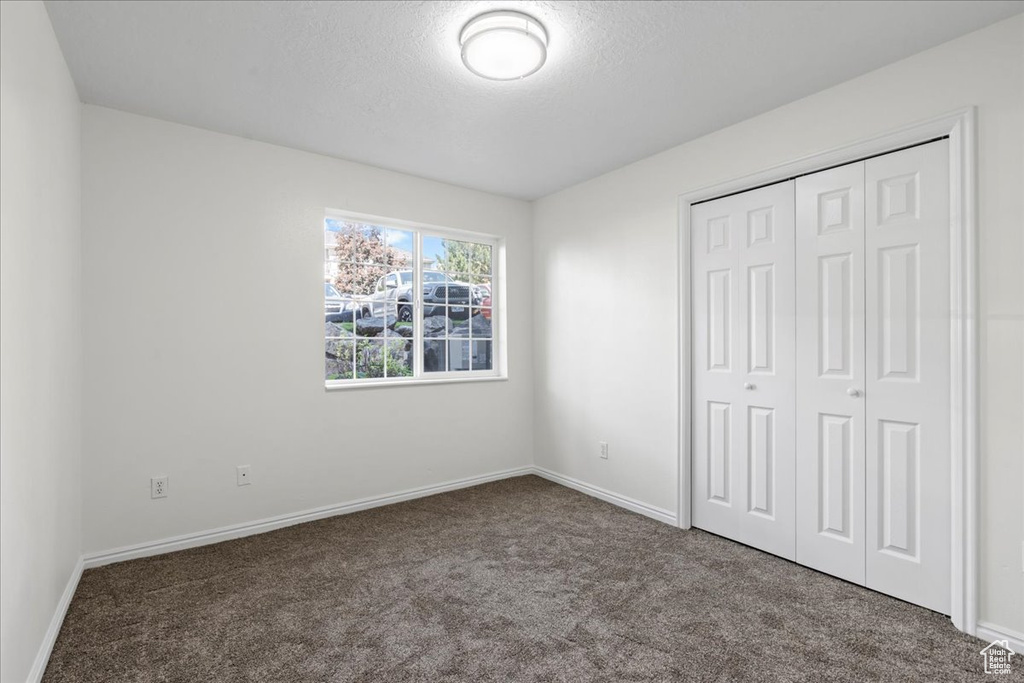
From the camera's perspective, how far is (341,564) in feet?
8.78

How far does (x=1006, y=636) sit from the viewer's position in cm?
194

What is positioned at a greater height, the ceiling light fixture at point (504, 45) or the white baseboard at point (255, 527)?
the ceiling light fixture at point (504, 45)

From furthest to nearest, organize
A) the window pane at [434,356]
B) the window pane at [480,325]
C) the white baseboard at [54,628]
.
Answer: the window pane at [480,325]
the window pane at [434,356]
the white baseboard at [54,628]

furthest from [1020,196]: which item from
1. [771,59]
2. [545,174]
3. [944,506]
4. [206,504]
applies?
[206,504]

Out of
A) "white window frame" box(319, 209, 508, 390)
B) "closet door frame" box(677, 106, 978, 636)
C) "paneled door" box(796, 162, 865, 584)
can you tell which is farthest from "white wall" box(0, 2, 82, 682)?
"closet door frame" box(677, 106, 978, 636)

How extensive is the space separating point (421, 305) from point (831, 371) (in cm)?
285

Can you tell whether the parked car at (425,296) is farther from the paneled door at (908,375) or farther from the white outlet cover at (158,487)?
the paneled door at (908,375)

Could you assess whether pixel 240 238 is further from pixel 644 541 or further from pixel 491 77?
pixel 644 541

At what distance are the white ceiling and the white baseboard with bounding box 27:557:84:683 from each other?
2.42 metres

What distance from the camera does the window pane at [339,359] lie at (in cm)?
355

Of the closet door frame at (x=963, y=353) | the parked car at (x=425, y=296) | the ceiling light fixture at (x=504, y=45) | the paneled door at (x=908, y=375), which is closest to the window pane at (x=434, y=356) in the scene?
the parked car at (x=425, y=296)

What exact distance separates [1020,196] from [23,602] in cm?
390

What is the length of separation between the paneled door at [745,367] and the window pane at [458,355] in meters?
1.93

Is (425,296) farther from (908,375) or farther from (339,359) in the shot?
(908,375)
